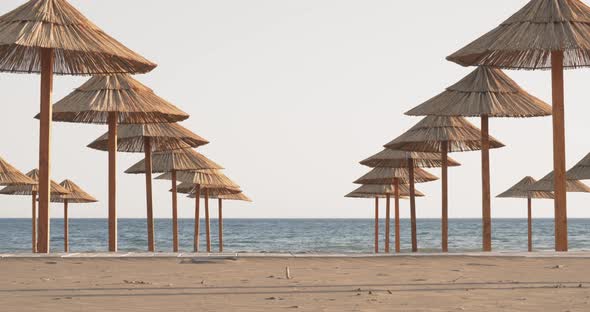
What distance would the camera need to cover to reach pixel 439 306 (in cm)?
770

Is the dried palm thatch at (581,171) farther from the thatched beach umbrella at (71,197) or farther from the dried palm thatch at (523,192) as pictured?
the thatched beach umbrella at (71,197)

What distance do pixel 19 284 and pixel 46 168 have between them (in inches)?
184

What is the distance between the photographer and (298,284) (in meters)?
9.31

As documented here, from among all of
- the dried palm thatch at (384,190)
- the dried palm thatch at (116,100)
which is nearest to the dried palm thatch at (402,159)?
the dried palm thatch at (384,190)

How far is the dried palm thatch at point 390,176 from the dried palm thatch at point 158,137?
9110 mm

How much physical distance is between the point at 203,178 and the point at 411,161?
7.55 m

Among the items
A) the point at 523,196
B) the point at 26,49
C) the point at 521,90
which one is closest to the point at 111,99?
the point at 26,49

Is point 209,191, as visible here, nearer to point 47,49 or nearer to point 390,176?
point 390,176

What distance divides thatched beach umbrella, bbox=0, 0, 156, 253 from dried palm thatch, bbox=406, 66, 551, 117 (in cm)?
485

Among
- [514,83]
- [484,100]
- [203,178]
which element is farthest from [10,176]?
[514,83]

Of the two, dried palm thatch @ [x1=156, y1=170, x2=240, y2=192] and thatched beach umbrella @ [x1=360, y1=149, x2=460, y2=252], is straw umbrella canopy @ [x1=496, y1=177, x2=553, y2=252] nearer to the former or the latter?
thatched beach umbrella @ [x1=360, y1=149, x2=460, y2=252]

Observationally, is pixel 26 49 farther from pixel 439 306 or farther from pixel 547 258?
pixel 439 306

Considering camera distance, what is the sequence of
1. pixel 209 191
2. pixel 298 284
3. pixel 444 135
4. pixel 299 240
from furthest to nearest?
pixel 299 240, pixel 209 191, pixel 444 135, pixel 298 284

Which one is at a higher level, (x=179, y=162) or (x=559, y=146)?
(x=179, y=162)
